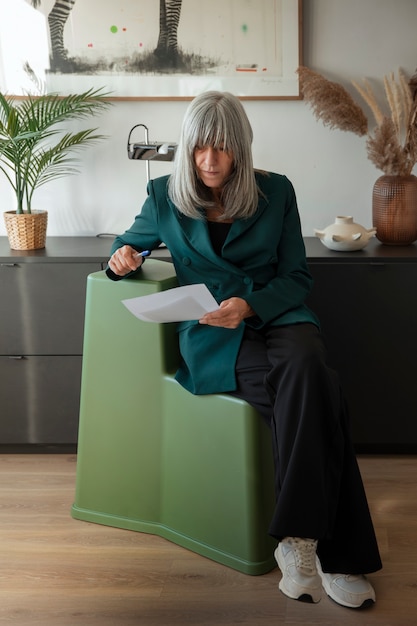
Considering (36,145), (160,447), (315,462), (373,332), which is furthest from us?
(36,145)

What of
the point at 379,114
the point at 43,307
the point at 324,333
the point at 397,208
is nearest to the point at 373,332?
the point at 324,333

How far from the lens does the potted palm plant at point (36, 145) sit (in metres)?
2.96

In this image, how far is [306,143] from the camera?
3.24 metres

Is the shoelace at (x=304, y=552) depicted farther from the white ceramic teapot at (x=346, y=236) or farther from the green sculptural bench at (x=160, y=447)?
the white ceramic teapot at (x=346, y=236)

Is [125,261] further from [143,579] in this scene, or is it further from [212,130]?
[143,579]

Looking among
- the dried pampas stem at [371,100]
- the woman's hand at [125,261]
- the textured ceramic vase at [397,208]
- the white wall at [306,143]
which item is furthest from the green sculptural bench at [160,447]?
the dried pampas stem at [371,100]

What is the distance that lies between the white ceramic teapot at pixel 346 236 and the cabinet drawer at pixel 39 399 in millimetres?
1013

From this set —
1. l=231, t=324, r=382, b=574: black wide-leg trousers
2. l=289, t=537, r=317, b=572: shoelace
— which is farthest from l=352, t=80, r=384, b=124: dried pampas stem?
l=289, t=537, r=317, b=572: shoelace

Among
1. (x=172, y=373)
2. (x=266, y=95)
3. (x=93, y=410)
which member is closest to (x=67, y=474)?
(x=93, y=410)

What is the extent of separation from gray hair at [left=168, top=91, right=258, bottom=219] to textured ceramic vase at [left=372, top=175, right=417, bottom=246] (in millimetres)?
814

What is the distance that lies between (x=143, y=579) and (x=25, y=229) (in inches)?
54.1

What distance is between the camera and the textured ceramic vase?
2998 millimetres

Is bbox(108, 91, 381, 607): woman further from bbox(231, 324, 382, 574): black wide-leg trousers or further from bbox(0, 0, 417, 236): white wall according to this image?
bbox(0, 0, 417, 236): white wall

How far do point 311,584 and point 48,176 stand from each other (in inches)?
76.2
